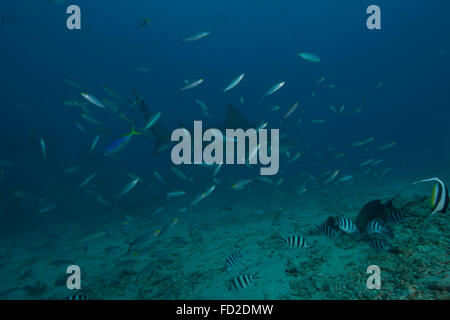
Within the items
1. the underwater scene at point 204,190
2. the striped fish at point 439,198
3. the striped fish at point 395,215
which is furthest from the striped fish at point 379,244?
the striped fish at point 439,198

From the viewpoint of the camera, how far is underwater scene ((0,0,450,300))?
12.8 feet

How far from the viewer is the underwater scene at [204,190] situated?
12.8ft

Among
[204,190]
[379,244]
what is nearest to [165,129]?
[204,190]

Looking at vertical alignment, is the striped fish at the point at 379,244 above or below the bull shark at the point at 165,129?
below

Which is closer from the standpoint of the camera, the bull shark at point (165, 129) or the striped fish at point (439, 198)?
the striped fish at point (439, 198)

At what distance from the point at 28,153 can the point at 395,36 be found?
131205mm

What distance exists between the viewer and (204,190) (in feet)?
31.6

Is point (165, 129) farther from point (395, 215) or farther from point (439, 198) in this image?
point (439, 198)

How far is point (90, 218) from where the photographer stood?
17.1m

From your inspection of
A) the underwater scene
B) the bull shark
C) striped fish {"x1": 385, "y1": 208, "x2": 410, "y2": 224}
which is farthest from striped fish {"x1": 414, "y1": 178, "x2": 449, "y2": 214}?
the bull shark

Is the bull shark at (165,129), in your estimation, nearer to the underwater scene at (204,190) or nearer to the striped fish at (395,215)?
the underwater scene at (204,190)

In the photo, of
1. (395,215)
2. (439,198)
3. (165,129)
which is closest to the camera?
(439,198)
